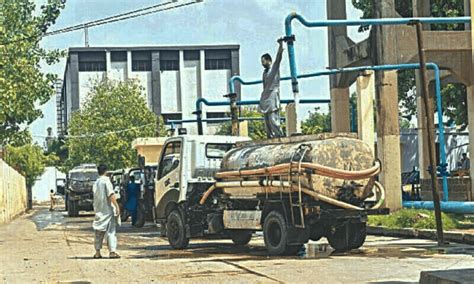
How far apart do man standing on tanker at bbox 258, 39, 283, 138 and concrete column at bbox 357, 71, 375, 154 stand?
18.6ft

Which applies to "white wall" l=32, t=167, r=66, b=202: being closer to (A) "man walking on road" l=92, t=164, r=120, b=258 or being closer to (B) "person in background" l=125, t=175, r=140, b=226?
(B) "person in background" l=125, t=175, r=140, b=226

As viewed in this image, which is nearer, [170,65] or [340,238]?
[340,238]

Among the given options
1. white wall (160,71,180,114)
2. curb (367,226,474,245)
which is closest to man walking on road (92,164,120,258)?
curb (367,226,474,245)

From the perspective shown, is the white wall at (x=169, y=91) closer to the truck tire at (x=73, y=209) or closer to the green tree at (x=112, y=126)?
the green tree at (x=112, y=126)

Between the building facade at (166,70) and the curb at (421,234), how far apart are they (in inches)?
2668

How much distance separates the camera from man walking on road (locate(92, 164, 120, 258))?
58.1 feet

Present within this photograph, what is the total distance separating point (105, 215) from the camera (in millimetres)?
17828

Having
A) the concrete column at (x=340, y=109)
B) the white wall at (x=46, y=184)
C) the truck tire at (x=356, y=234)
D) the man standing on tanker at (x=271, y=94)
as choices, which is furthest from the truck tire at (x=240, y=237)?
the white wall at (x=46, y=184)

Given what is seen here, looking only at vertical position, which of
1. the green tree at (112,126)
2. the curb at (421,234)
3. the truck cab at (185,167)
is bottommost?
the curb at (421,234)

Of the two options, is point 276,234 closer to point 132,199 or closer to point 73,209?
point 132,199

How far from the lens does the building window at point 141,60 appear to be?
301 feet

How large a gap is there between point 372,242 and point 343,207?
3909 mm

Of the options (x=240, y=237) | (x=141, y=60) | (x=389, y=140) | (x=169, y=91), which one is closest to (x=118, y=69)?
(x=141, y=60)

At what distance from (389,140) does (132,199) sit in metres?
10.8
